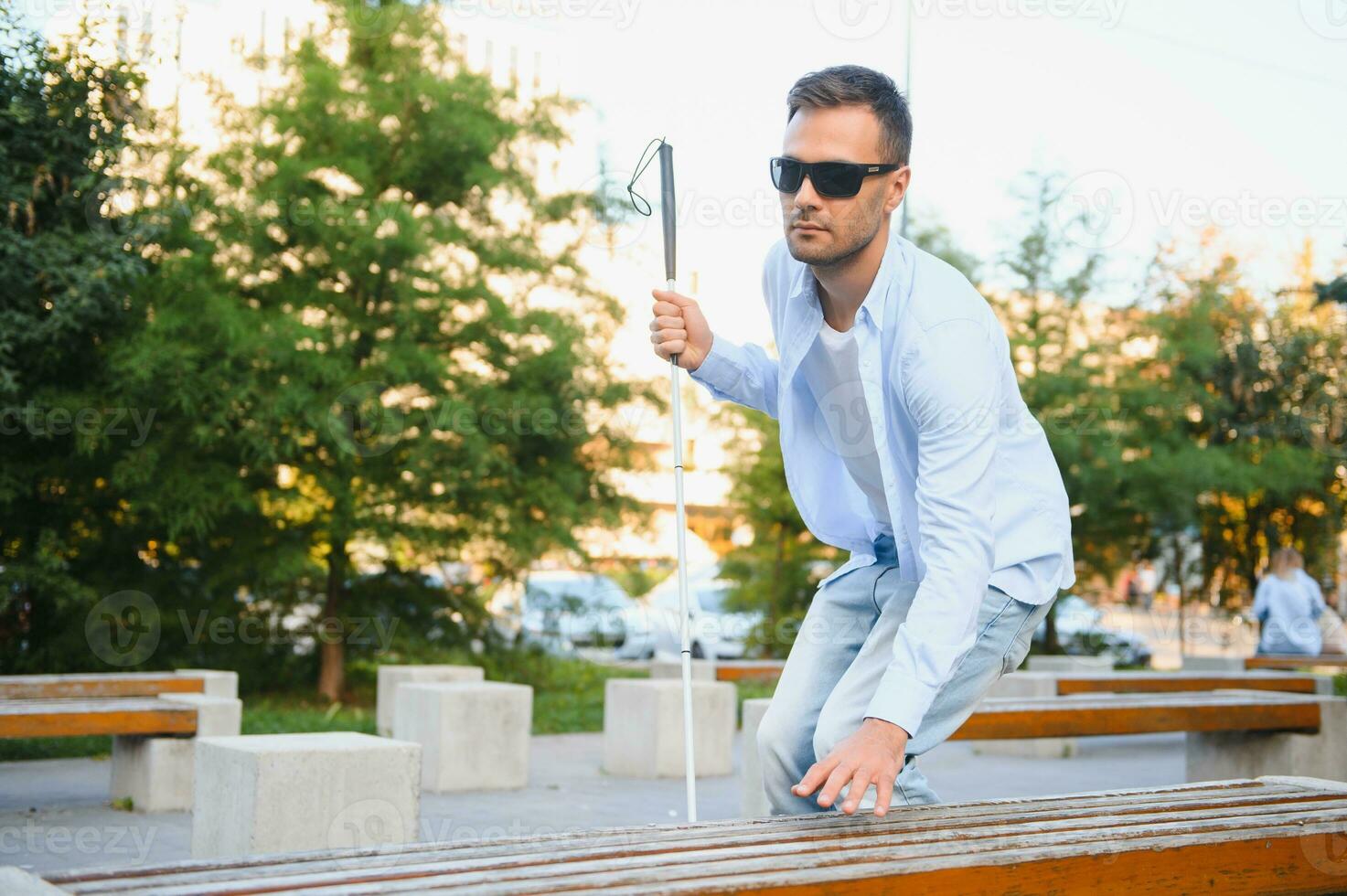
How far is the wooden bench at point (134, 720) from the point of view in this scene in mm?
6719

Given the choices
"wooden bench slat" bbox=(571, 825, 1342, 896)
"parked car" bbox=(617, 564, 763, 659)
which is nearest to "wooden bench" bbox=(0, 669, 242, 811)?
"wooden bench slat" bbox=(571, 825, 1342, 896)

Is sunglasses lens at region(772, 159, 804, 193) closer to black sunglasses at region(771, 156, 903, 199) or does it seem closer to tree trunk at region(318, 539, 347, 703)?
black sunglasses at region(771, 156, 903, 199)

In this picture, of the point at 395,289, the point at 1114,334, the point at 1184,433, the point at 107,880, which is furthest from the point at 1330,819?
the point at 1184,433

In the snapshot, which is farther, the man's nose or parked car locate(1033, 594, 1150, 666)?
parked car locate(1033, 594, 1150, 666)

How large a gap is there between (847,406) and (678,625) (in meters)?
19.2

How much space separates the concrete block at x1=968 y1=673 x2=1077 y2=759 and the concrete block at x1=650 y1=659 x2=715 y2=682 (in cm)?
240

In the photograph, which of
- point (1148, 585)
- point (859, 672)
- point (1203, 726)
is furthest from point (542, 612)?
point (1148, 585)

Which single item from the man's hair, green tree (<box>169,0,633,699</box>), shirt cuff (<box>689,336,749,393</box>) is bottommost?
shirt cuff (<box>689,336,749,393</box>)

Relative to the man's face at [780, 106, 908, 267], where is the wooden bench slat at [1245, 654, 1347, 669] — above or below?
below

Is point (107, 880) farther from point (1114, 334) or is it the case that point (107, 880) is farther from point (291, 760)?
point (1114, 334)

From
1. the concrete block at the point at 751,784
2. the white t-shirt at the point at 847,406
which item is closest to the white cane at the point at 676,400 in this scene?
the white t-shirt at the point at 847,406

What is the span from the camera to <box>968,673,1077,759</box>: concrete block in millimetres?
10218

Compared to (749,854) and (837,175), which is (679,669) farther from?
(749,854)

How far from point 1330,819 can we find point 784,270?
1.96 metres
